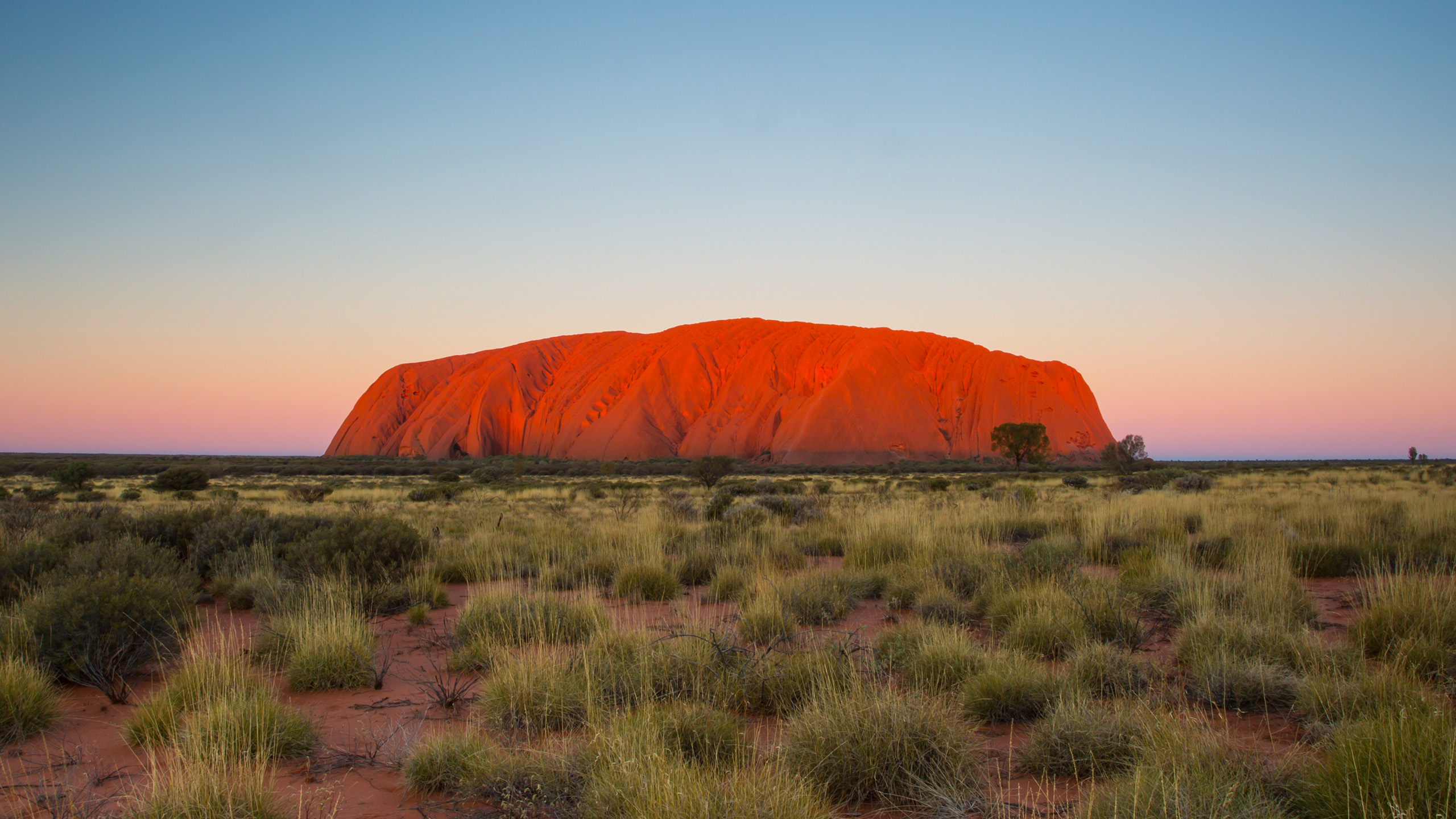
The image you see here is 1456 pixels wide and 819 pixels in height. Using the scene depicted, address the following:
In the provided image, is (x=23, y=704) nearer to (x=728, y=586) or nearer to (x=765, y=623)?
(x=765, y=623)

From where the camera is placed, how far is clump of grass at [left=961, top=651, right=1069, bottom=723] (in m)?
3.99

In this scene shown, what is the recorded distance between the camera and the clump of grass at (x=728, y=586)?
7219 mm

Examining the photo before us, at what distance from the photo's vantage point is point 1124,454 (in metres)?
43.8

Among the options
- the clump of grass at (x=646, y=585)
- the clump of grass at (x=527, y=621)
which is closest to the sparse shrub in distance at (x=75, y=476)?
the clump of grass at (x=646, y=585)

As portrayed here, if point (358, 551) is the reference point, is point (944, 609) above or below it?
below

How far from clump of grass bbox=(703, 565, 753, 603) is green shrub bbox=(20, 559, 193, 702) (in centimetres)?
428

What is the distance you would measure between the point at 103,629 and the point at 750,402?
232 feet

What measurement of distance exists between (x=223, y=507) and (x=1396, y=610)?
14.1 metres

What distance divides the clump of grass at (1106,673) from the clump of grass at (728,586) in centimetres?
319

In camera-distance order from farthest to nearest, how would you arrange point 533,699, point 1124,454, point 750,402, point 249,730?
point 750,402
point 1124,454
point 533,699
point 249,730

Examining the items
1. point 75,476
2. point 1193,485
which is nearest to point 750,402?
point 75,476

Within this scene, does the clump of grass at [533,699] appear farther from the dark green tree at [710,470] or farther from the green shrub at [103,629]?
the dark green tree at [710,470]

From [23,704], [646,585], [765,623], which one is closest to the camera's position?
[23,704]

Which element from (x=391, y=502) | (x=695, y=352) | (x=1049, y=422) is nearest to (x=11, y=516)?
(x=391, y=502)
